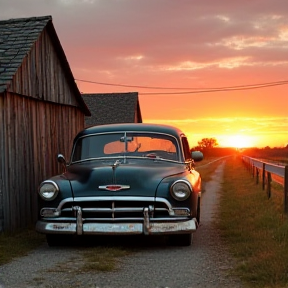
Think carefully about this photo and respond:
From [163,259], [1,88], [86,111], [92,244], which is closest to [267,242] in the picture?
[163,259]

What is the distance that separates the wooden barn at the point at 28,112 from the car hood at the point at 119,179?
90.0 inches

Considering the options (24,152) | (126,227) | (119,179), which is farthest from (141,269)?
(24,152)

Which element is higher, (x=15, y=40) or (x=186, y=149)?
(x=15, y=40)

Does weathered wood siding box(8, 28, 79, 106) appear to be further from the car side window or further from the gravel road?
the gravel road

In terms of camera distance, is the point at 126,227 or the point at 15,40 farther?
the point at 15,40

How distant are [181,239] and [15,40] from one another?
5.74 meters

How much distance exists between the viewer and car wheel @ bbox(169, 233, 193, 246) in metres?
7.98

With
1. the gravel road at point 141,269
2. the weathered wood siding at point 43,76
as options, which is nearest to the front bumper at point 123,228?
the gravel road at point 141,269

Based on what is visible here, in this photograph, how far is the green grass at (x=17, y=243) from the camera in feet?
24.8

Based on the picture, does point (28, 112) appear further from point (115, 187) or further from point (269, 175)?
point (269, 175)

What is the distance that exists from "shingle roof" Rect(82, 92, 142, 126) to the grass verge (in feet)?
74.0

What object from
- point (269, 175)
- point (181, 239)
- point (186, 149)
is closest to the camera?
point (181, 239)

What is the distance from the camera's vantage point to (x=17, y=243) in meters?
8.60

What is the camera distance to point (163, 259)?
7168 mm
